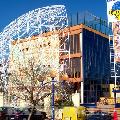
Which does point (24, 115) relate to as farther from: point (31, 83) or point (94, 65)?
point (94, 65)

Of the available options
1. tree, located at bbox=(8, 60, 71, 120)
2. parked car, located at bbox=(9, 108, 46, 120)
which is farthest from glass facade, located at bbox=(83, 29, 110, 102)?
parked car, located at bbox=(9, 108, 46, 120)

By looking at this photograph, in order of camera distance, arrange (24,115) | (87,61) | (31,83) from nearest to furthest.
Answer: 1. (31,83)
2. (24,115)
3. (87,61)

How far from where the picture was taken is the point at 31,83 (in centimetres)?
3744

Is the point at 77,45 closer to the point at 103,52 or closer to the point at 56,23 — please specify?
the point at 103,52

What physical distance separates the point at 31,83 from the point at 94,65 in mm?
24936

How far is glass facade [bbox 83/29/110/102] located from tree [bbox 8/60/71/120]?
52.5ft

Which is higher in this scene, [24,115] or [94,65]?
[94,65]

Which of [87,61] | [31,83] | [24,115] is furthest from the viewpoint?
[87,61]

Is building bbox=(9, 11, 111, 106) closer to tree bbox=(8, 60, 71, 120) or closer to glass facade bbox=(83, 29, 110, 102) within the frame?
glass facade bbox=(83, 29, 110, 102)

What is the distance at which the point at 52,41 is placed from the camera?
45.4 metres

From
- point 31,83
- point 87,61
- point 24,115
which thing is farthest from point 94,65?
point 31,83

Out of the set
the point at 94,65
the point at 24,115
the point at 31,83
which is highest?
the point at 94,65

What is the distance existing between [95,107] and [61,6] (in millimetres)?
14000

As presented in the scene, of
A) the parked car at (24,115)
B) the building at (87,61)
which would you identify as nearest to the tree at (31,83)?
the parked car at (24,115)
